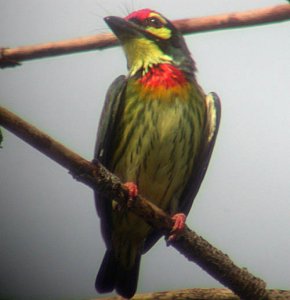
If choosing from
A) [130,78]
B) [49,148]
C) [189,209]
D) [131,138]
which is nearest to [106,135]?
[131,138]

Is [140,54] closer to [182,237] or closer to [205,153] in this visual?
[205,153]

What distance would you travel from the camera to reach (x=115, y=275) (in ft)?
15.4

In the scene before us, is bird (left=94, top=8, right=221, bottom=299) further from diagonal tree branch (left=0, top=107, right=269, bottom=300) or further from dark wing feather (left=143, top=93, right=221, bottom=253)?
diagonal tree branch (left=0, top=107, right=269, bottom=300)

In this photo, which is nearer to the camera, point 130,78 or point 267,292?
point 267,292

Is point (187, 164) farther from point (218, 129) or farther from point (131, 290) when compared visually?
point (131, 290)

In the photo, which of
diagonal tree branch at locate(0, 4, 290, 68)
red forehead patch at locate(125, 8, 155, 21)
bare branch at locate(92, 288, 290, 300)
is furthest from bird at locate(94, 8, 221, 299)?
diagonal tree branch at locate(0, 4, 290, 68)

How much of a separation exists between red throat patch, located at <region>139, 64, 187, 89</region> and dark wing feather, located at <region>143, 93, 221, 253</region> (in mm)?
262

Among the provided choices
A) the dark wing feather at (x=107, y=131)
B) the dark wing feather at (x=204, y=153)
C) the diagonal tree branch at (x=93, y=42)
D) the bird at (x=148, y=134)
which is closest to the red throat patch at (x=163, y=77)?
the bird at (x=148, y=134)

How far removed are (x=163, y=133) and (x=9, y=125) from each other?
66.9 inches

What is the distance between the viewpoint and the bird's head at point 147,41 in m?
4.71

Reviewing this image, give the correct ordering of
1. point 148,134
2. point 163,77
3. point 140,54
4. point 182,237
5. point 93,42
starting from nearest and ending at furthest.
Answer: point 93,42 → point 182,237 → point 148,134 → point 163,77 → point 140,54

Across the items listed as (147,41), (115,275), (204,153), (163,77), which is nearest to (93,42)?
(163,77)

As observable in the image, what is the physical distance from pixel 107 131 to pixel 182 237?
96cm

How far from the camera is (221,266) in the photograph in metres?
3.72
